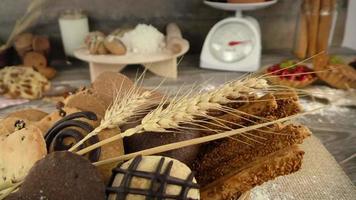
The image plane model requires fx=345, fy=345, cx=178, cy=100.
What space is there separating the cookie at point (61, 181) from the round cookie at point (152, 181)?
21mm

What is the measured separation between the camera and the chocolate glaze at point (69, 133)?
395 mm

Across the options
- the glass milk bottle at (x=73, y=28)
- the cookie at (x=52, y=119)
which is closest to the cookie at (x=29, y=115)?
the cookie at (x=52, y=119)

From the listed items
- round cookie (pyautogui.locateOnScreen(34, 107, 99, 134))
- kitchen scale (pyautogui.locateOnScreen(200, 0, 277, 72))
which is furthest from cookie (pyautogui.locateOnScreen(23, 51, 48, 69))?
round cookie (pyautogui.locateOnScreen(34, 107, 99, 134))

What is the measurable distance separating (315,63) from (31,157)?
34.8 inches

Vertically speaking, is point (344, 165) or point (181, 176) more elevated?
point (181, 176)

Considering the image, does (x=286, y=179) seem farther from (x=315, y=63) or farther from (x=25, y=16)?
(x=25, y=16)

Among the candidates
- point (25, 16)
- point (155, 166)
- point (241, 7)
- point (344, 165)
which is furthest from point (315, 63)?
point (25, 16)

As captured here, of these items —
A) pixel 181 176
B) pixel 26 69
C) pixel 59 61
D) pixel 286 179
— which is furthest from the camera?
pixel 59 61

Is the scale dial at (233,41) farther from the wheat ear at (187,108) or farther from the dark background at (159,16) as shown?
the wheat ear at (187,108)

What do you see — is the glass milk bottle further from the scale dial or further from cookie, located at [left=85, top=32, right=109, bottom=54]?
the scale dial

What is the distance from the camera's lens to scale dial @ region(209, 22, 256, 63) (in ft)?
3.81

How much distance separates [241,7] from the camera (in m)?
1.13

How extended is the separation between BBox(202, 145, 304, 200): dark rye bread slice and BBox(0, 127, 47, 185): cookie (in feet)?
0.65

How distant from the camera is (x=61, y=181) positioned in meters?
0.31
